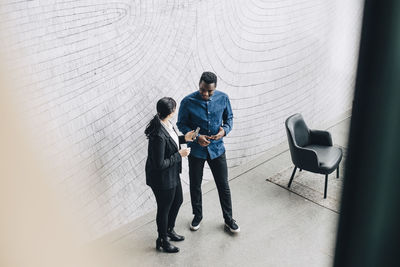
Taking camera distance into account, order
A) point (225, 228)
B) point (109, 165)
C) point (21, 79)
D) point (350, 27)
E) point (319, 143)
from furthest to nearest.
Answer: point (350, 27)
point (319, 143)
point (225, 228)
point (109, 165)
point (21, 79)

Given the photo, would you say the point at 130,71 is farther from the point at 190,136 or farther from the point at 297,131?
the point at 297,131

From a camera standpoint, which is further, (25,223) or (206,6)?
(206,6)

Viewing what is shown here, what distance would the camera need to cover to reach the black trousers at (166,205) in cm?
348

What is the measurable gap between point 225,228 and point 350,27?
4101mm

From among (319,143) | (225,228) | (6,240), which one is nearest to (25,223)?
(6,240)

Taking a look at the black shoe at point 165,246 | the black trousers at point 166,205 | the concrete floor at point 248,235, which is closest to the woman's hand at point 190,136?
the black trousers at point 166,205

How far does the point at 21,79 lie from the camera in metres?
3.02

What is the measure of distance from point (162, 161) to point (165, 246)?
3.40 feet

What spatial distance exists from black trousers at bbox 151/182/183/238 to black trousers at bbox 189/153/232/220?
0.83 feet

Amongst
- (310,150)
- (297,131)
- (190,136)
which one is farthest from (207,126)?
(297,131)

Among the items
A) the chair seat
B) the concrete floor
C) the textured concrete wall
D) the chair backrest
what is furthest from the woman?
the chair seat

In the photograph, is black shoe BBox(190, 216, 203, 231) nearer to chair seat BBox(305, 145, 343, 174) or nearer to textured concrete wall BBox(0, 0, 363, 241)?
textured concrete wall BBox(0, 0, 363, 241)

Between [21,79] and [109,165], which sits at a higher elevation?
[21,79]

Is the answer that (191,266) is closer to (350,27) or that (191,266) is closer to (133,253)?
(133,253)
